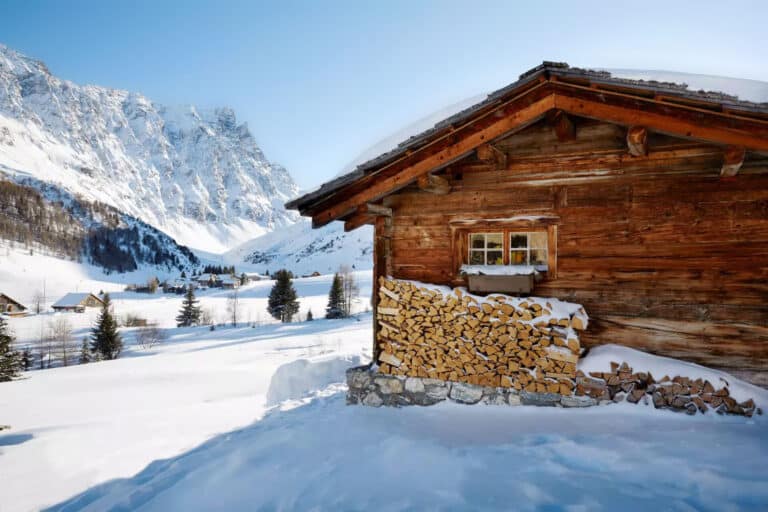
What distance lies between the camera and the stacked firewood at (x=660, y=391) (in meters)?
4.77

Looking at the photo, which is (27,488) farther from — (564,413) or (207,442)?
(564,413)

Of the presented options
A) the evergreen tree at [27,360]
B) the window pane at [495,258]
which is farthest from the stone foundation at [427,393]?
the evergreen tree at [27,360]

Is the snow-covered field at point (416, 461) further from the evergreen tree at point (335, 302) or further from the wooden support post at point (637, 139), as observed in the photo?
the evergreen tree at point (335, 302)

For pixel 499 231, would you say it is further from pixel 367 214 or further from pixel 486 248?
pixel 367 214

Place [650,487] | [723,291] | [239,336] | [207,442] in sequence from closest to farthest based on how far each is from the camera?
[650,487] < [723,291] < [207,442] < [239,336]

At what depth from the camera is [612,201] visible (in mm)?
5449

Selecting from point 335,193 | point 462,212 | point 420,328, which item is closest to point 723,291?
point 462,212

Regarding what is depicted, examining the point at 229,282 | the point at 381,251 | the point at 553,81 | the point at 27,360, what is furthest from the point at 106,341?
the point at 229,282

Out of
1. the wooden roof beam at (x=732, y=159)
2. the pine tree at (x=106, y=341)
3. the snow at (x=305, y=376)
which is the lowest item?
the pine tree at (x=106, y=341)

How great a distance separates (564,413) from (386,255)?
11.6 feet

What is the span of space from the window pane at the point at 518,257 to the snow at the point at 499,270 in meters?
0.32

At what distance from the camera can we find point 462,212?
6320mm

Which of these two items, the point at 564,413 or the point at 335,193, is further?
the point at 335,193

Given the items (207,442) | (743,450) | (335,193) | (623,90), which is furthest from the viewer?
(335,193)
